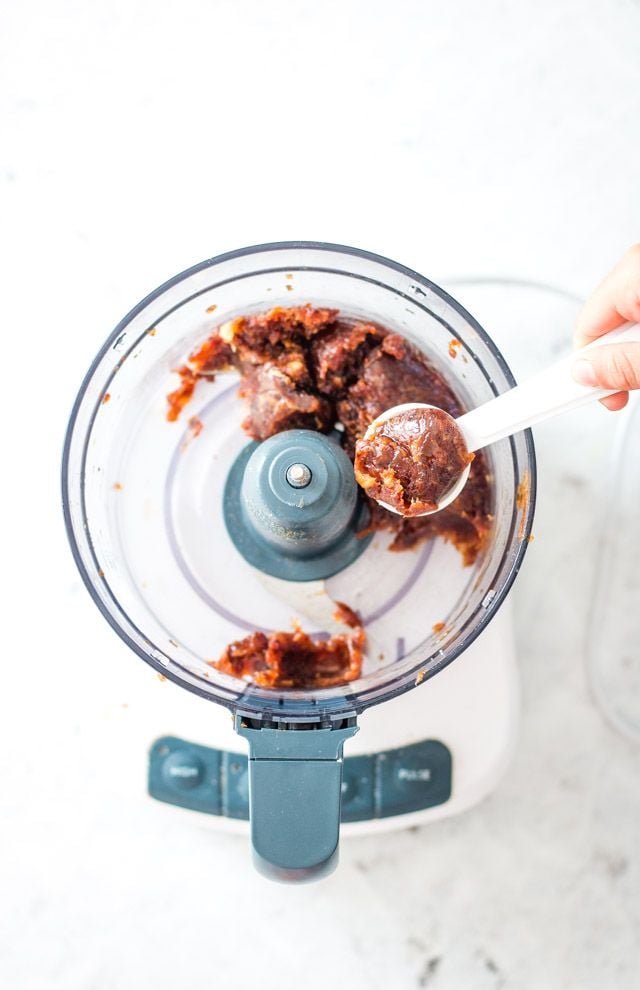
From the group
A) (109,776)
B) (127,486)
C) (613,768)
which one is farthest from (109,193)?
(613,768)

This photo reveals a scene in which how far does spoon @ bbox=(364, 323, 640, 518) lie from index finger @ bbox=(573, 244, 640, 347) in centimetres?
2

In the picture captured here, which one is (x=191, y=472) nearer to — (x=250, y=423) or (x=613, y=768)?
(x=250, y=423)

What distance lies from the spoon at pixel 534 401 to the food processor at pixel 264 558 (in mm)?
53

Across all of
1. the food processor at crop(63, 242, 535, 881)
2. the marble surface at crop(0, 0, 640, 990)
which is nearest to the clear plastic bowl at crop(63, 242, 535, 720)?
the food processor at crop(63, 242, 535, 881)

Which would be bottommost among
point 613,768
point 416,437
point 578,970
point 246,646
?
point 578,970

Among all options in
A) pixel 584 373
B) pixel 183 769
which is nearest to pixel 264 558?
pixel 183 769

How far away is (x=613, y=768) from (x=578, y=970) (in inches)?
8.0

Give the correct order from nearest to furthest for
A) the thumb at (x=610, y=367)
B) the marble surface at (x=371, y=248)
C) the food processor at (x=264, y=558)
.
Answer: the thumb at (x=610, y=367)
the food processor at (x=264, y=558)
the marble surface at (x=371, y=248)

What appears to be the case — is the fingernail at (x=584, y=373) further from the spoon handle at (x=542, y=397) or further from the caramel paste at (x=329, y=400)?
the caramel paste at (x=329, y=400)

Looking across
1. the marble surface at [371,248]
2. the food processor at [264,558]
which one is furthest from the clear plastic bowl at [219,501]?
the marble surface at [371,248]

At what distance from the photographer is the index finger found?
2.29ft

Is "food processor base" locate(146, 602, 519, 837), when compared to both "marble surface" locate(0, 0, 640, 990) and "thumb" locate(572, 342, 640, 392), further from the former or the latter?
"thumb" locate(572, 342, 640, 392)

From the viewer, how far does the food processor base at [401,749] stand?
0.81 m

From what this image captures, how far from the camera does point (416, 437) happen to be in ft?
2.25
